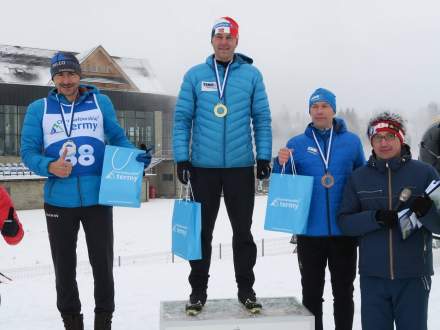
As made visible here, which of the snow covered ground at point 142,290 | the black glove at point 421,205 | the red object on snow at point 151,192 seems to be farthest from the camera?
the red object on snow at point 151,192

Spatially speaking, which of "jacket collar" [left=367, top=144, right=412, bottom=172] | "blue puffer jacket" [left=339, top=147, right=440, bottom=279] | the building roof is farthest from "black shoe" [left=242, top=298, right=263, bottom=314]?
the building roof

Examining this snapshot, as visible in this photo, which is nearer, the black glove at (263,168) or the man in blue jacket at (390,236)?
the man in blue jacket at (390,236)

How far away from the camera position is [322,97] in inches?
168

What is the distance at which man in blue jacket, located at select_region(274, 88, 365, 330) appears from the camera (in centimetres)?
416

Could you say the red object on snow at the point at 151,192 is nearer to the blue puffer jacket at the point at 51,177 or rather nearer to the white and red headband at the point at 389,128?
the blue puffer jacket at the point at 51,177

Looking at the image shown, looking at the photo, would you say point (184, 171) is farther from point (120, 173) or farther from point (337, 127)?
point (337, 127)

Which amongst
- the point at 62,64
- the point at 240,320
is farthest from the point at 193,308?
the point at 62,64

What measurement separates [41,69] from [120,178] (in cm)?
3895

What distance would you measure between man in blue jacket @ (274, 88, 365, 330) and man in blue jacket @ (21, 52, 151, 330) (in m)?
1.43

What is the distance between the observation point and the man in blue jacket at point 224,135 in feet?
13.7

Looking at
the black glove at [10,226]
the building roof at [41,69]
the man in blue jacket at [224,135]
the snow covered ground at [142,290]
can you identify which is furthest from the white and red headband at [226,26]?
the building roof at [41,69]

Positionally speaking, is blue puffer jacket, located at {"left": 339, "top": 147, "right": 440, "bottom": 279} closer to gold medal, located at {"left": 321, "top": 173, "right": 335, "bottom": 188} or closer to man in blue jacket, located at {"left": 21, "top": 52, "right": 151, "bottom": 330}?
gold medal, located at {"left": 321, "top": 173, "right": 335, "bottom": 188}

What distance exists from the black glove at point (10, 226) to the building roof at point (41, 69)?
Result: 122ft

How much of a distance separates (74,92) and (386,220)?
2798mm
